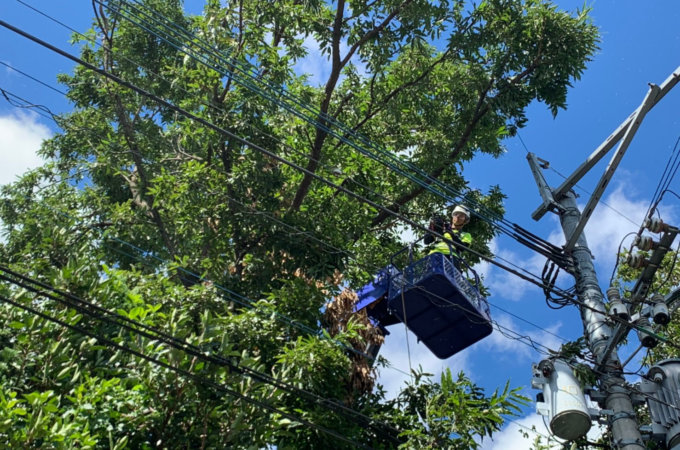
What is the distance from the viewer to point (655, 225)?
9867 mm

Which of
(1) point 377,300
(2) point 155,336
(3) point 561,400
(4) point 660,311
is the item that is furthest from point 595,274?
(2) point 155,336

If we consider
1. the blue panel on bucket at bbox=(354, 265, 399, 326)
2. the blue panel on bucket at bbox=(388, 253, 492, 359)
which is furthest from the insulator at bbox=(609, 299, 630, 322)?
the blue panel on bucket at bbox=(354, 265, 399, 326)

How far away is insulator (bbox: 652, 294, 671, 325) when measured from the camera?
9.58 m

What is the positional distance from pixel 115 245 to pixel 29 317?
24.1ft

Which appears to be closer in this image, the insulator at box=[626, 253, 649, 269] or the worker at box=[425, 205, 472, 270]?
the insulator at box=[626, 253, 649, 269]

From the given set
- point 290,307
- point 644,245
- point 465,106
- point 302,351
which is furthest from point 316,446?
point 465,106

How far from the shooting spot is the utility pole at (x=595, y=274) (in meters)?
8.54

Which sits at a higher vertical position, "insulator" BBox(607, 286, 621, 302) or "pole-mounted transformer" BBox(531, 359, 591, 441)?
"insulator" BBox(607, 286, 621, 302)

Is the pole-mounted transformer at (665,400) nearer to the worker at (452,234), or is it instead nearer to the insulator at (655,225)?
the insulator at (655,225)

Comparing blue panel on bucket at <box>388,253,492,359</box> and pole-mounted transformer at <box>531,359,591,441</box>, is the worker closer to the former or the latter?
blue panel on bucket at <box>388,253,492,359</box>

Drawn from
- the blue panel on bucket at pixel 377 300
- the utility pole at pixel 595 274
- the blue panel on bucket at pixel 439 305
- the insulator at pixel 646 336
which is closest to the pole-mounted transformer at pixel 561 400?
the utility pole at pixel 595 274

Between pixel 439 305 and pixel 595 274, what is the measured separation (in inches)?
90.8

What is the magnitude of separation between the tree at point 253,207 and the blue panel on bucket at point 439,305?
39.7 inches

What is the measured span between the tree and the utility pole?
3.90ft
